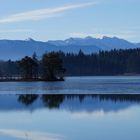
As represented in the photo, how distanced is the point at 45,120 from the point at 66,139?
25.1ft

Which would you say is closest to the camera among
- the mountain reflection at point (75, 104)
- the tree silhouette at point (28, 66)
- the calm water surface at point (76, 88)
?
the mountain reflection at point (75, 104)

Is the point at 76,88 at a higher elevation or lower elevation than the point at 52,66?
lower

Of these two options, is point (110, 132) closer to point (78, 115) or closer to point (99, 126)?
point (99, 126)

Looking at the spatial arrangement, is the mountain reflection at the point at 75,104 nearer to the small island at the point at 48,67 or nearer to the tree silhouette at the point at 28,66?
the small island at the point at 48,67

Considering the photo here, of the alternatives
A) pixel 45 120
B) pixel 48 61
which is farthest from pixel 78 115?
pixel 48 61

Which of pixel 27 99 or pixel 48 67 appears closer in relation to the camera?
pixel 27 99

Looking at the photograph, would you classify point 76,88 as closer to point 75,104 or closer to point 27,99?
point 27,99

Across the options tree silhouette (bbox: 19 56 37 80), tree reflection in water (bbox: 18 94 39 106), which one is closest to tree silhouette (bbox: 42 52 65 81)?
tree silhouette (bbox: 19 56 37 80)

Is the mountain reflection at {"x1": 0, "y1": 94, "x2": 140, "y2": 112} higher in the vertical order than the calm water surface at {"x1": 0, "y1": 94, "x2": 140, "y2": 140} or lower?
higher

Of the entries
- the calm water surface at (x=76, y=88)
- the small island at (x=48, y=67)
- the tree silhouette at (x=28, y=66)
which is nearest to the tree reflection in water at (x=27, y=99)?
the calm water surface at (x=76, y=88)

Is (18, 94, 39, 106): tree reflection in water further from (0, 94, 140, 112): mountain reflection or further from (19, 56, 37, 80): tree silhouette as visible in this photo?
(19, 56, 37, 80): tree silhouette

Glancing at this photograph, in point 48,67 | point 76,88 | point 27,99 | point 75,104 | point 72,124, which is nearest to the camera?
point 72,124

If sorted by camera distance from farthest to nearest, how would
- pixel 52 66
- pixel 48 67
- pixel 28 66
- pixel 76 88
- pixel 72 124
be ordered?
1. pixel 28 66
2. pixel 48 67
3. pixel 52 66
4. pixel 76 88
5. pixel 72 124

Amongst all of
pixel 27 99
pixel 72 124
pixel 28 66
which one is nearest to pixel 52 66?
pixel 28 66
